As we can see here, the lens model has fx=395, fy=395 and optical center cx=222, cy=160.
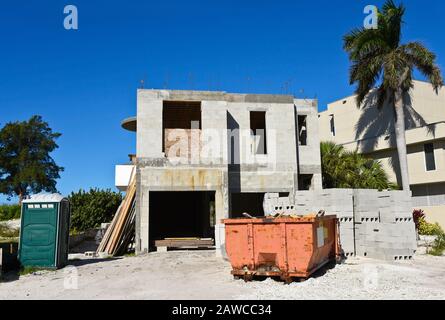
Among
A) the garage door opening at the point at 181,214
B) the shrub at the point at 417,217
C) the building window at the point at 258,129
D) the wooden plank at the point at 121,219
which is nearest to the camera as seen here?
the wooden plank at the point at 121,219

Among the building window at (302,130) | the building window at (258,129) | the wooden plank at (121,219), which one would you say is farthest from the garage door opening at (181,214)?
the building window at (302,130)

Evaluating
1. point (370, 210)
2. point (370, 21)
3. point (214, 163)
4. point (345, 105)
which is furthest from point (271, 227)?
point (345, 105)

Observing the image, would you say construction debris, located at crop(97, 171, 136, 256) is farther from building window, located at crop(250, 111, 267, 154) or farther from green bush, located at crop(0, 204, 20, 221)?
green bush, located at crop(0, 204, 20, 221)

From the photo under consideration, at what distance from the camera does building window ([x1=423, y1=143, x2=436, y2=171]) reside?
24.5m

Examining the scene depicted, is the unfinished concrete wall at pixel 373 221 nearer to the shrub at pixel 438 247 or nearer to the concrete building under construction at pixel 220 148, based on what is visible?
the shrub at pixel 438 247

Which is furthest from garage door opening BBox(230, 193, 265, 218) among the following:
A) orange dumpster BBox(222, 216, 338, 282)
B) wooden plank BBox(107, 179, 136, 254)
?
orange dumpster BBox(222, 216, 338, 282)

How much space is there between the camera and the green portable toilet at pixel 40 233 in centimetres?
1201

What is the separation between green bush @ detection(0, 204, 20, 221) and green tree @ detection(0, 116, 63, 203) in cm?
1622

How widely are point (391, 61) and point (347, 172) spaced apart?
6449 millimetres

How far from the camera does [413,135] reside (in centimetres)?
2516

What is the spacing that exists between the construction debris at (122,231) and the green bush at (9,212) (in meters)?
A: 19.2

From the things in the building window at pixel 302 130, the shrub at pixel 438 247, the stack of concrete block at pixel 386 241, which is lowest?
the shrub at pixel 438 247

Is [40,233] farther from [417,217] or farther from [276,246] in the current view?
[417,217]
